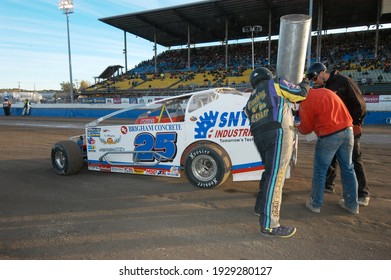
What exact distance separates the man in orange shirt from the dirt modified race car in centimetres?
89

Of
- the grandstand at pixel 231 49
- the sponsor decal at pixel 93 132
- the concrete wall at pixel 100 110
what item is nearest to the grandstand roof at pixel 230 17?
the grandstand at pixel 231 49

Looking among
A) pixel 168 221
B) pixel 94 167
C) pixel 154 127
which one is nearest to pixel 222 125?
pixel 154 127

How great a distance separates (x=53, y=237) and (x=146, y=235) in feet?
3.23

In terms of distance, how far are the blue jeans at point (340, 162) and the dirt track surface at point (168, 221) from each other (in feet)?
0.69

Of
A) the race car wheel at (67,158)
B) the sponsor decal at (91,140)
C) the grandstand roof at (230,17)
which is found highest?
the grandstand roof at (230,17)

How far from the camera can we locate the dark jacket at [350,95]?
3732mm

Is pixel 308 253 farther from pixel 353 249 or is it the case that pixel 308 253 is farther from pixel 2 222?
pixel 2 222

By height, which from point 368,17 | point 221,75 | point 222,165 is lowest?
point 222,165

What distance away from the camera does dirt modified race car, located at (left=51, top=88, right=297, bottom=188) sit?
4340 mm

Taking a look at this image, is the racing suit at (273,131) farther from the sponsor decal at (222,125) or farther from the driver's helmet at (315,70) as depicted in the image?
the sponsor decal at (222,125)

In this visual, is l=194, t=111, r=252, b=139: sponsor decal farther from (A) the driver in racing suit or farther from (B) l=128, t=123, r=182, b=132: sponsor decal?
(A) the driver in racing suit

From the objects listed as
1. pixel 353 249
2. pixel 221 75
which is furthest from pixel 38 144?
pixel 221 75

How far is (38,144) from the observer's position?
30.7 ft

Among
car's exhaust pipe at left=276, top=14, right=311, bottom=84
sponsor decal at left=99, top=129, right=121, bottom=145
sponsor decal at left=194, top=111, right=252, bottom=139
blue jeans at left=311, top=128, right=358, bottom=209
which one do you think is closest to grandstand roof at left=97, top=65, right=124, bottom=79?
sponsor decal at left=99, top=129, right=121, bottom=145
